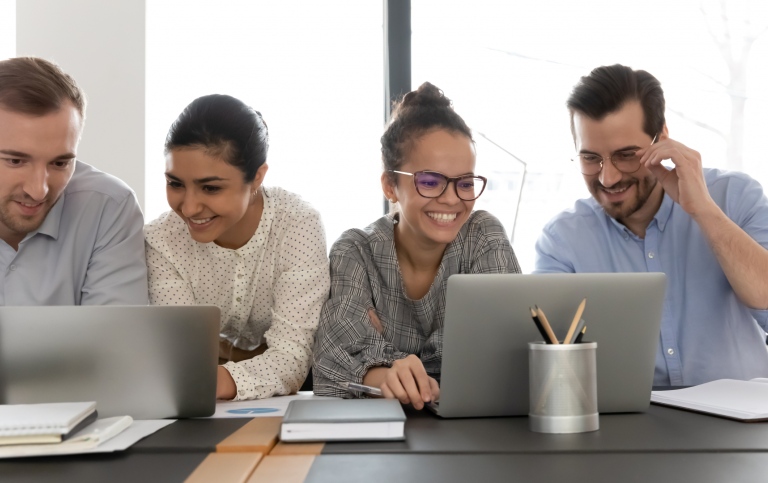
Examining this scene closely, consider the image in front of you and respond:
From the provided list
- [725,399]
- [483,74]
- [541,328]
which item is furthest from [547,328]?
[483,74]

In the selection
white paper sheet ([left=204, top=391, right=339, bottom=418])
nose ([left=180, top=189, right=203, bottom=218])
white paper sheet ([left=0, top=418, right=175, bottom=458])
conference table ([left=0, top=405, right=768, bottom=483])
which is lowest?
white paper sheet ([left=204, top=391, right=339, bottom=418])

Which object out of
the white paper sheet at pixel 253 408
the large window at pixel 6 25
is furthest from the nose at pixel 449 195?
the large window at pixel 6 25

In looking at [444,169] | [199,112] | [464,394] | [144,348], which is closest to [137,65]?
[199,112]

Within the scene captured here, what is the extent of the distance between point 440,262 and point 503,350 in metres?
0.76

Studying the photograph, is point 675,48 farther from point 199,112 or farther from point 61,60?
point 61,60

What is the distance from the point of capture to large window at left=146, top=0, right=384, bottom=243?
3396 millimetres

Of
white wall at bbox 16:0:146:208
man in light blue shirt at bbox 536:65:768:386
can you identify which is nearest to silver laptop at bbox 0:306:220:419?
man in light blue shirt at bbox 536:65:768:386

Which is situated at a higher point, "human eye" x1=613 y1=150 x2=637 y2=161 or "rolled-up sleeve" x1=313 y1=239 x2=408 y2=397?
"human eye" x1=613 y1=150 x2=637 y2=161

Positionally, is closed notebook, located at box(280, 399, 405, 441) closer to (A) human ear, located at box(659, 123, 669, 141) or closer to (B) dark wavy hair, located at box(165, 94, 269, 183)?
(B) dark wavy hair, located at box(165, 94, 269, 183)

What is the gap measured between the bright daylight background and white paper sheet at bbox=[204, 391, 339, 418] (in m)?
1.81

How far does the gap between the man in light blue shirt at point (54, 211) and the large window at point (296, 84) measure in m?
1.37

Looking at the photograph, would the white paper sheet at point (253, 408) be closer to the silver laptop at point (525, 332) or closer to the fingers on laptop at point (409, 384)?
the fingers on laptop at point (409, 384)

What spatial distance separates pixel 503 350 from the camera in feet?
4.17

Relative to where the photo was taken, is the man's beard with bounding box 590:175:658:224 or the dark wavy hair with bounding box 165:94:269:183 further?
the man's beard with bounding box 590:175:658:224
